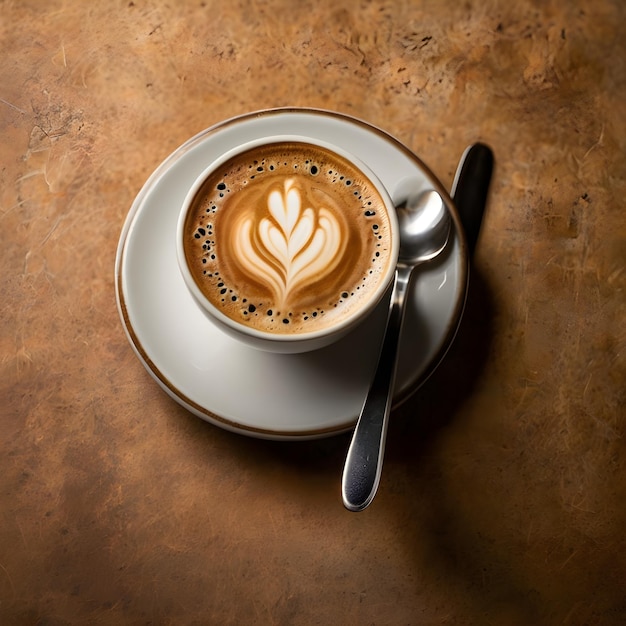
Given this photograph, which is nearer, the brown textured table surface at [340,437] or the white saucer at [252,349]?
the white saucer at [252,349]

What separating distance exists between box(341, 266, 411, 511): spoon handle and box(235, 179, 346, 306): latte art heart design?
191 millimetres

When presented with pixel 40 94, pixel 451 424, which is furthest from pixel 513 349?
pixel 40 94

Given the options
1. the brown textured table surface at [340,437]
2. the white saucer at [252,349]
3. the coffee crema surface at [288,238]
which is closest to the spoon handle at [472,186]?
the brown textured table surface at [340,437]

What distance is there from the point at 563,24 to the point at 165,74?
0.88 m

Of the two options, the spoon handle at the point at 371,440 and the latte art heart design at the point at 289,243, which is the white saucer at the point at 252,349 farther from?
the latte art heart design at the point at 289,243

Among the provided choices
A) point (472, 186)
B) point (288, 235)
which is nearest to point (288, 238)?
point (288, 235)

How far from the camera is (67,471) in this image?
53.8 inches

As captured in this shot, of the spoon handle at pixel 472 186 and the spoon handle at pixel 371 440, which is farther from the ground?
the spoon handle at pixel 472 186

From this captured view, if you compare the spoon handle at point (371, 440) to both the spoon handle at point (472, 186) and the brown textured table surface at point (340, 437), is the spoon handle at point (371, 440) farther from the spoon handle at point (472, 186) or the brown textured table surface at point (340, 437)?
the spoon handle at point (472, 186)

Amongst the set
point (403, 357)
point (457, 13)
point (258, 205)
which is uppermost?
point (457, 13)

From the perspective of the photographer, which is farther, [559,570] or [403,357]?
[559,570]

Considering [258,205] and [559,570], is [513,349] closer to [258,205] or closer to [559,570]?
[559,570]

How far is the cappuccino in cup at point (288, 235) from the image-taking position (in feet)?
3.73

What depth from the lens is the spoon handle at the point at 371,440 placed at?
1.16m
